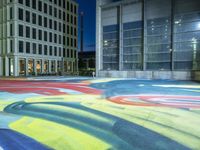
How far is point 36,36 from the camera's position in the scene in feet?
192

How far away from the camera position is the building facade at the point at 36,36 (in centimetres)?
5316

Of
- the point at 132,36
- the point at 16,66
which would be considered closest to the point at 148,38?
the point at 132,36

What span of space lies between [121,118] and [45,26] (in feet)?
190

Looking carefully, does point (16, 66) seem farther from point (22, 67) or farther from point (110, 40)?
point (110, 40)

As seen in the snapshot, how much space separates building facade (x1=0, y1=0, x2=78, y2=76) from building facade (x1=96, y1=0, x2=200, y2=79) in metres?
20.5

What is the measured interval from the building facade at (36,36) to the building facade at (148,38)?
67.3 feet

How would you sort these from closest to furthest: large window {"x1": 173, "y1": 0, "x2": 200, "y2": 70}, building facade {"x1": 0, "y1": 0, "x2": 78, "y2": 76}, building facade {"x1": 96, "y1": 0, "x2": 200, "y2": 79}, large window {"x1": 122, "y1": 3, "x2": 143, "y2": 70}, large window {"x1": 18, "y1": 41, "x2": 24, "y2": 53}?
large window {"x1": 173, "y1": 0, "x2": 200, "y2": 70}, building facade {"x1": 96, "y1": 0, "x2": 200, "y2": 79}, large window {"x1": 122, "y1": 3, "x2": 143, "y2": 70}, building facade {"x1": 0, "y1": 0, "x2": 78, "y2": 76}, large window {"x1": 18, "y1": 41, "x2": 24, "y2": 53}

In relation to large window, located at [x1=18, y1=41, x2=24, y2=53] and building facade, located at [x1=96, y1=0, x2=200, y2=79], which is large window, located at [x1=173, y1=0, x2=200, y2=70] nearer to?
building facade, located at [x1=96, y1=0, x2=200, y2=79]

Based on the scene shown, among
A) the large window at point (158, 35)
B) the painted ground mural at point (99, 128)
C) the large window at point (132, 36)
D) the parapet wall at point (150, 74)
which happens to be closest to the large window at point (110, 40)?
the parapet wall at point (150, 74)

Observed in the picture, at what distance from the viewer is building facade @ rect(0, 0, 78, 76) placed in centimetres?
5316

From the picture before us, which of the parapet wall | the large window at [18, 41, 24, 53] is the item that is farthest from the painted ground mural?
the large window at [18, 41, 24, 53]

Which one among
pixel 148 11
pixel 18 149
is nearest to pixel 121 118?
pixel 18 149

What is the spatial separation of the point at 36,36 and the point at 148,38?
33035 millimetres

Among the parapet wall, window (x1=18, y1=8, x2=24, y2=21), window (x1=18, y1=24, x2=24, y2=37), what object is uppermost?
window (x1=18, y1=8, x2=24, y2=21)
